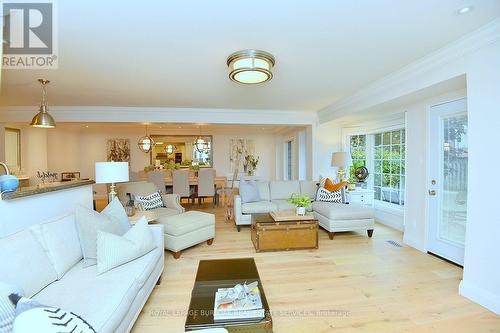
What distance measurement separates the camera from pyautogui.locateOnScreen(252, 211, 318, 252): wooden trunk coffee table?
345 cm

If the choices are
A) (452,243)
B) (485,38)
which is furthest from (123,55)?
(452,243)

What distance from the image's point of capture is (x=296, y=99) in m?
4.43

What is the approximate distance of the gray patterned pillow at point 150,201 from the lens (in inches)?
158

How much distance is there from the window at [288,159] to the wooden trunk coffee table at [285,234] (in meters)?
4.61

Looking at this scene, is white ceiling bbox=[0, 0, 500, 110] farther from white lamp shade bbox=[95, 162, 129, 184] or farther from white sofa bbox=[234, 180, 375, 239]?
white sofa bbox=[234, 180, 375, 239]

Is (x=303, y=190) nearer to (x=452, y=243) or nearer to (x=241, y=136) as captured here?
(x=452, y=243)

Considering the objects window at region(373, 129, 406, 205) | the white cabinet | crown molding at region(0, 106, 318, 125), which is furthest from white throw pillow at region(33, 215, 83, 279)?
window at region(373, 129, 406, 205)

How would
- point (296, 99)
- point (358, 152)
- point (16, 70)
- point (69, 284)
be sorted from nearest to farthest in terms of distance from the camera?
point (69, 284) → point (16, 70) → point (296, 99) → point (358, 152)

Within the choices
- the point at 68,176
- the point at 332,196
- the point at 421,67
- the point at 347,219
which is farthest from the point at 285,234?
the point at 68,176

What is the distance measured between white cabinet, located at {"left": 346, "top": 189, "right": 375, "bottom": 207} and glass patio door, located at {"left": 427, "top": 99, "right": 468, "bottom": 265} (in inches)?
58.5

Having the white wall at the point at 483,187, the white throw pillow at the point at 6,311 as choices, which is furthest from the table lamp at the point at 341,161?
the white throw pillow at the point at 6,311

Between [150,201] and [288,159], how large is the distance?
520 cm

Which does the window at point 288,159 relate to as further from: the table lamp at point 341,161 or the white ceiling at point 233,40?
the white ceiling at point 233,40

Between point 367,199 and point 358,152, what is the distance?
116 centimetres
